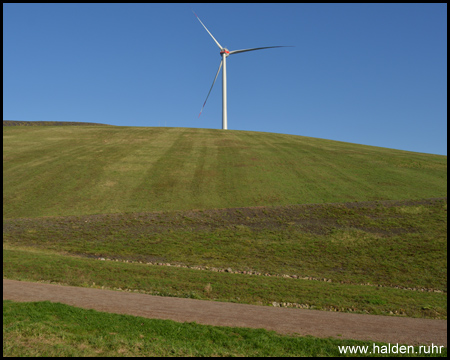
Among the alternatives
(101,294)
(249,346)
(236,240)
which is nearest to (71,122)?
(236,240)

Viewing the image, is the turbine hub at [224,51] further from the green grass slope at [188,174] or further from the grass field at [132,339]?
the grass field at [132,339]

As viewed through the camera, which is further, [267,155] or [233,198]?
→ [267,155]

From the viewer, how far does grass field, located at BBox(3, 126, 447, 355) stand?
22.7 metres

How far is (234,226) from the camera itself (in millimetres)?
36438

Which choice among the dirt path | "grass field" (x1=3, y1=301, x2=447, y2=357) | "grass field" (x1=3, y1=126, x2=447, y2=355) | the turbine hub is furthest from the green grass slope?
"grass field" (x1=3, y1=301, x2=447, y2=357)

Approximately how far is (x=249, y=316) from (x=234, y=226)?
2031cm

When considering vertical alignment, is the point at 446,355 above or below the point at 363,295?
above

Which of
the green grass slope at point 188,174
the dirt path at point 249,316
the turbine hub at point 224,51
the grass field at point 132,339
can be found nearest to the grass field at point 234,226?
the green grass slope at point 188,174

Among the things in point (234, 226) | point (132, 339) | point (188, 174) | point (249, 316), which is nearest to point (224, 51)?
point (188, 174)

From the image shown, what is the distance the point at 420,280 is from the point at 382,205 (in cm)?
1724

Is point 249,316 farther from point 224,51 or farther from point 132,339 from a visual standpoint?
point 224,51

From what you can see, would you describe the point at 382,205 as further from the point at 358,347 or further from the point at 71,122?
the point at 71,122

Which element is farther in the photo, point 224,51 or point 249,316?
point 224,51

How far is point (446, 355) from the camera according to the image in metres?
12.0
